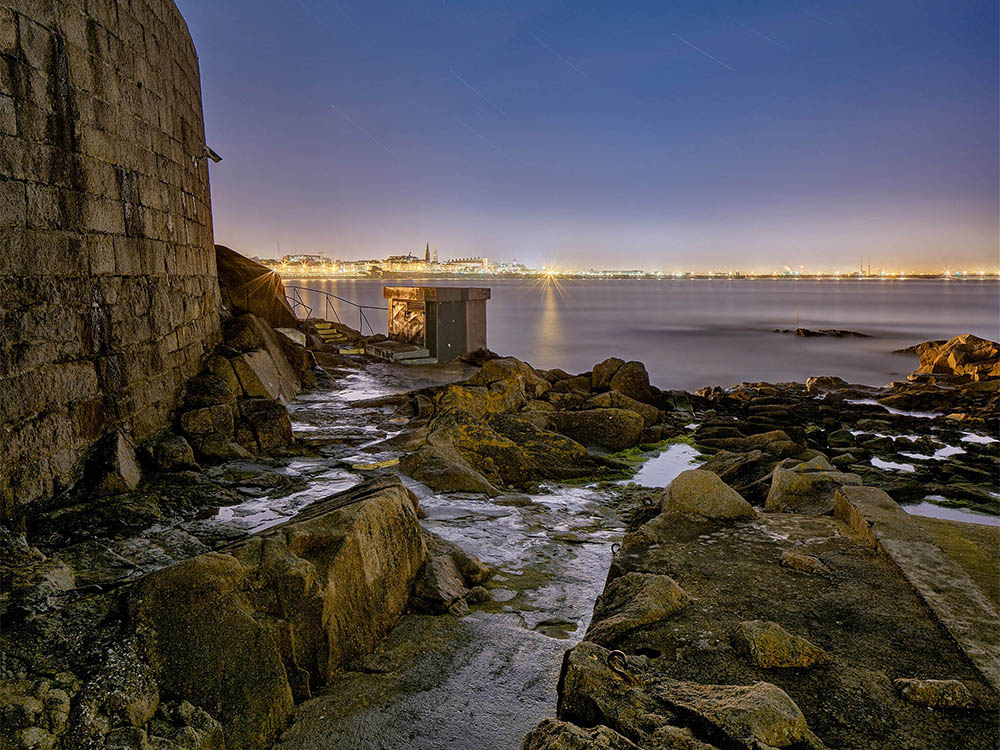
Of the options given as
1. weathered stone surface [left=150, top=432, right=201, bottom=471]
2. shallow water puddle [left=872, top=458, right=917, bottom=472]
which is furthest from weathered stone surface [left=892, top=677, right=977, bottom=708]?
shallow water puddle [left=872, top=458, right=917, bottom=472]

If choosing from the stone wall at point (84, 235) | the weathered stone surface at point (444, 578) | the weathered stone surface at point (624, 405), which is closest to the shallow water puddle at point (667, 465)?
the weathered stone surface at point (624, 405)

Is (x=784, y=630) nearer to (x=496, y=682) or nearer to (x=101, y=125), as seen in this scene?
(x=496, y=682)

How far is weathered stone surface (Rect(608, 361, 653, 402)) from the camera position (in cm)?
1280

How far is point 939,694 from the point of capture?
2.54m

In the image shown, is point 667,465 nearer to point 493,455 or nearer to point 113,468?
point 493,455

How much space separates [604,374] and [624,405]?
2447mm

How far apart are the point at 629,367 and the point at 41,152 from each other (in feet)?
35.4

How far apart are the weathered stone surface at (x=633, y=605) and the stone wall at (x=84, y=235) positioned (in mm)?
3938

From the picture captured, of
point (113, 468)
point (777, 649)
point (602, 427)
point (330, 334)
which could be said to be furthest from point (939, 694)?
point (330, 334)

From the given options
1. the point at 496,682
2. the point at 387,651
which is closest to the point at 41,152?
the point at 387,651

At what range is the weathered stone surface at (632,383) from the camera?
42.0ft

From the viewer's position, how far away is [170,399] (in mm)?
6734

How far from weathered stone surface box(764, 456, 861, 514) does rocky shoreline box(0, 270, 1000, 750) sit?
25 millimetres

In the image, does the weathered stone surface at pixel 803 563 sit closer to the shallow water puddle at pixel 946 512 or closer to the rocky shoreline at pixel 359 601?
the rocky shoreline at pixel 359 601
